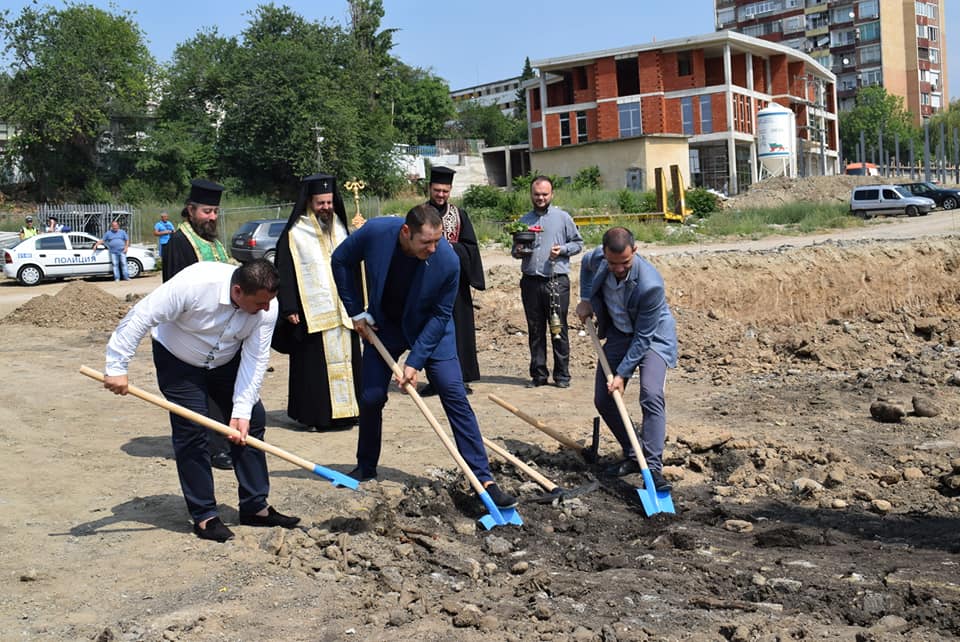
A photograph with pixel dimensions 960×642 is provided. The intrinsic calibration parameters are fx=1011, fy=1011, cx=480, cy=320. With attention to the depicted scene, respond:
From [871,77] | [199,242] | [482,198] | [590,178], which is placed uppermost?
[871,77]

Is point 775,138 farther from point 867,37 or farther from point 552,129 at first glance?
point 867,37

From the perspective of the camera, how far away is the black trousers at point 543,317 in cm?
934

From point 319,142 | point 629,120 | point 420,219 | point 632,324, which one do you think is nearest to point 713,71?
point 629,120

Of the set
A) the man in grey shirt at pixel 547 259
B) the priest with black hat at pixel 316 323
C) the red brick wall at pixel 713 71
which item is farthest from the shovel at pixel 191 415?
the red brick wall at pixel 713 71

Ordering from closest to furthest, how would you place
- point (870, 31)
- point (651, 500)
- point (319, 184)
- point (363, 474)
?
point (651, 500)
point (363, 474)
point (319, 184)
point (870, 31)

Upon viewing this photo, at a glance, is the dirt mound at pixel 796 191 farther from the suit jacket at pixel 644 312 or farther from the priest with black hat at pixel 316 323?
the suit jacket at pixel 644 312

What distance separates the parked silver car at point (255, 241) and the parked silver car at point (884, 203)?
20709 mm

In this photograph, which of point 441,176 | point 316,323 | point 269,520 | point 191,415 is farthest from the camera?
point 441,176

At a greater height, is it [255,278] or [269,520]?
[255,278]

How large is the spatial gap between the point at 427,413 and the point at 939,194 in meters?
36.1

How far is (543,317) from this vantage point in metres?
9.48

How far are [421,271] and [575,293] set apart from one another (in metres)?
8.91

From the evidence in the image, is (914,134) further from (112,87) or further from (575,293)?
(575,293)

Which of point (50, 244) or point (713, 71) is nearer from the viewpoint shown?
point (50, 244)
